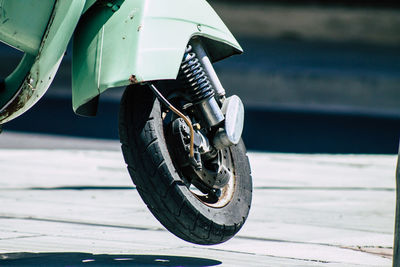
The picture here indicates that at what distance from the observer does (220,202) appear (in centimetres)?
453

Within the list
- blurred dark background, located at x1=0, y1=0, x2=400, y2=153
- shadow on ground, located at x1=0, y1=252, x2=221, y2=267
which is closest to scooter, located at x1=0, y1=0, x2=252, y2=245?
shadow on ground, located at x1=0, y1=252, x2=221, y2=267

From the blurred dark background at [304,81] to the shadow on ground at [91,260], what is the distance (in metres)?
6.53

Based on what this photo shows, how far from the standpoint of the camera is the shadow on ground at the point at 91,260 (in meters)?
4.28

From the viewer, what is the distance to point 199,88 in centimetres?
438

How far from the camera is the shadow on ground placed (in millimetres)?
4281

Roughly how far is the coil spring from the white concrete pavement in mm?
770

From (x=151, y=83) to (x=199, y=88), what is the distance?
306 millimetres

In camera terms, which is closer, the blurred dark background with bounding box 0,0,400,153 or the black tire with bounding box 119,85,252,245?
the black tire with bounding box 119,85,252,245

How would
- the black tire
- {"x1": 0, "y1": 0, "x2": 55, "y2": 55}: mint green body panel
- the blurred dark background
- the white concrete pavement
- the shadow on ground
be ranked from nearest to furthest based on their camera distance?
1. {"x1": 0, "y1": 0, "x2": 55, "y2": 55}: mint green body panel
2. the black tire
3. the shadow on ground
4. the white concrete pavement
5. the blurred dark background

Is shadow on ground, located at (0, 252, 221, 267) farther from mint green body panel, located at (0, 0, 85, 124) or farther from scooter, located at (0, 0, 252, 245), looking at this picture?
mint green body panel, located at (0, 0, 85, 124)

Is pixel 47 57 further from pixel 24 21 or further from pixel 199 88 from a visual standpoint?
pixel 199 88

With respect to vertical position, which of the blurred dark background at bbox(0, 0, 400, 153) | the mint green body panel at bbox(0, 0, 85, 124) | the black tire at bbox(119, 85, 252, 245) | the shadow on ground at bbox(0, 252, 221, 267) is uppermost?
the blurred dark background at bbox(0, 0, 400, 153)

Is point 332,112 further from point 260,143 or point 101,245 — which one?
point 101,245

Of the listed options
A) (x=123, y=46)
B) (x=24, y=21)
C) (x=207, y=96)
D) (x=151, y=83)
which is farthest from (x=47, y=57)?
(x=207, y=96)
